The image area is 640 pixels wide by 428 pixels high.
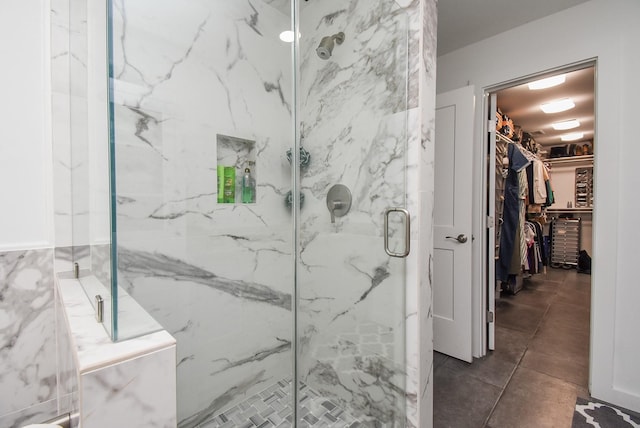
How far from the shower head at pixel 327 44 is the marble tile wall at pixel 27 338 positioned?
161 centimetres

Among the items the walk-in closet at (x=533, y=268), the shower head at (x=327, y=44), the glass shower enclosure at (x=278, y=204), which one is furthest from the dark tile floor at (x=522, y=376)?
the shower head at (x=327, y=44)

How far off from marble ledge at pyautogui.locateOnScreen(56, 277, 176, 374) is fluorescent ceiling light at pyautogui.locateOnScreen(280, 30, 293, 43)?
1445 mm

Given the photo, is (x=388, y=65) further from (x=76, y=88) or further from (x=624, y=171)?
(x=624, y=171)

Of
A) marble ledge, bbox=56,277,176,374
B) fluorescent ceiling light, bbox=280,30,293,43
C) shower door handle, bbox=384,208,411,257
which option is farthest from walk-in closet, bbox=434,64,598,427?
fluorescent ceiling light, bbox=280,30,293,43

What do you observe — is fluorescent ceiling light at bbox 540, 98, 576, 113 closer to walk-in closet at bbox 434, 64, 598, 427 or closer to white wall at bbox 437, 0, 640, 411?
walk-in closet at bbox 434, 64, 598, 427

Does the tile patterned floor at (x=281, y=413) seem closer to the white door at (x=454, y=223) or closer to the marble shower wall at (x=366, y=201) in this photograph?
the marble shower wall at (x=366, y=201)

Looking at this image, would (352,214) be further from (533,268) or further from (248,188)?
(533,268)

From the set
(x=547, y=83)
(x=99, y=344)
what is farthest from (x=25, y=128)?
(x=547, y=83)

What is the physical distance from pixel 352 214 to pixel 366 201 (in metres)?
0.11

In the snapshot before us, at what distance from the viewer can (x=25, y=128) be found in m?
1.15

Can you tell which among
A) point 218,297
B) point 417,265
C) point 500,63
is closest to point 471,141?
point 500,63

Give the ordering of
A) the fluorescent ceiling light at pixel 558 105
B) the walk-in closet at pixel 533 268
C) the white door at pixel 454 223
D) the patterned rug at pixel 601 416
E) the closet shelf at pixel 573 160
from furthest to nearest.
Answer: the closet shelf at pixel 573 160 → the fluorescent ceiling light at pixel 558 105 → the white door at pixel 454 223 → the walk-in closet at pixel 533 268 → the patterned rug at pixel 601 416

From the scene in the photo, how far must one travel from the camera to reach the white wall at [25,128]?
1111 millimetres

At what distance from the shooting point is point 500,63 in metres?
2.11
